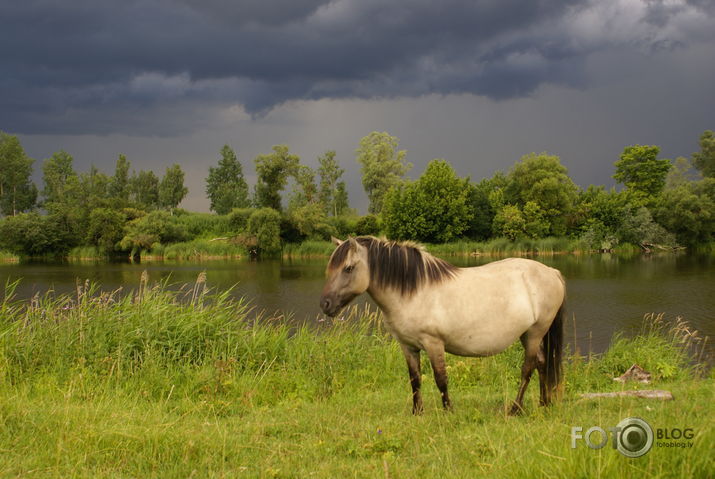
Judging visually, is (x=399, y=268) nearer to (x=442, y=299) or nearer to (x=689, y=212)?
(x=442, y=299)

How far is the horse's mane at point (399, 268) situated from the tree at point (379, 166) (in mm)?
55765

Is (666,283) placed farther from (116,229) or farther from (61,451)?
(116,229)

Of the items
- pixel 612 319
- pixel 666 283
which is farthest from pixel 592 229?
pixel 612 319

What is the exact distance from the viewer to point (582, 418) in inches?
155

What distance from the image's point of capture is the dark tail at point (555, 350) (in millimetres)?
4680

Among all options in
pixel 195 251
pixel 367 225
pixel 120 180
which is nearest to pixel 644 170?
pixel 367 225

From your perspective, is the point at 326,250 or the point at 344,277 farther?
the point at 326,250

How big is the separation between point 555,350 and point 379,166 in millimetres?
56465

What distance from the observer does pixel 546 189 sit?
4884 centimetres

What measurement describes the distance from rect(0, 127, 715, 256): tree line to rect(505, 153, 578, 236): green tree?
4.5 inches

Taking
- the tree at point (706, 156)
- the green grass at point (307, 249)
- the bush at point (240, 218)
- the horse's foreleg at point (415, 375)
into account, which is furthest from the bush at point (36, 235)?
the tree at point (706, 156)

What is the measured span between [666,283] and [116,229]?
49809 mm

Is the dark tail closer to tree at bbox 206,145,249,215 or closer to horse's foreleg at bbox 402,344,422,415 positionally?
→ horse's foreleg at bbox 402,344,422,415

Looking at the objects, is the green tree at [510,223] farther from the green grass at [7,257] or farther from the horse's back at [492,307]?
the green grass at [7,257]
